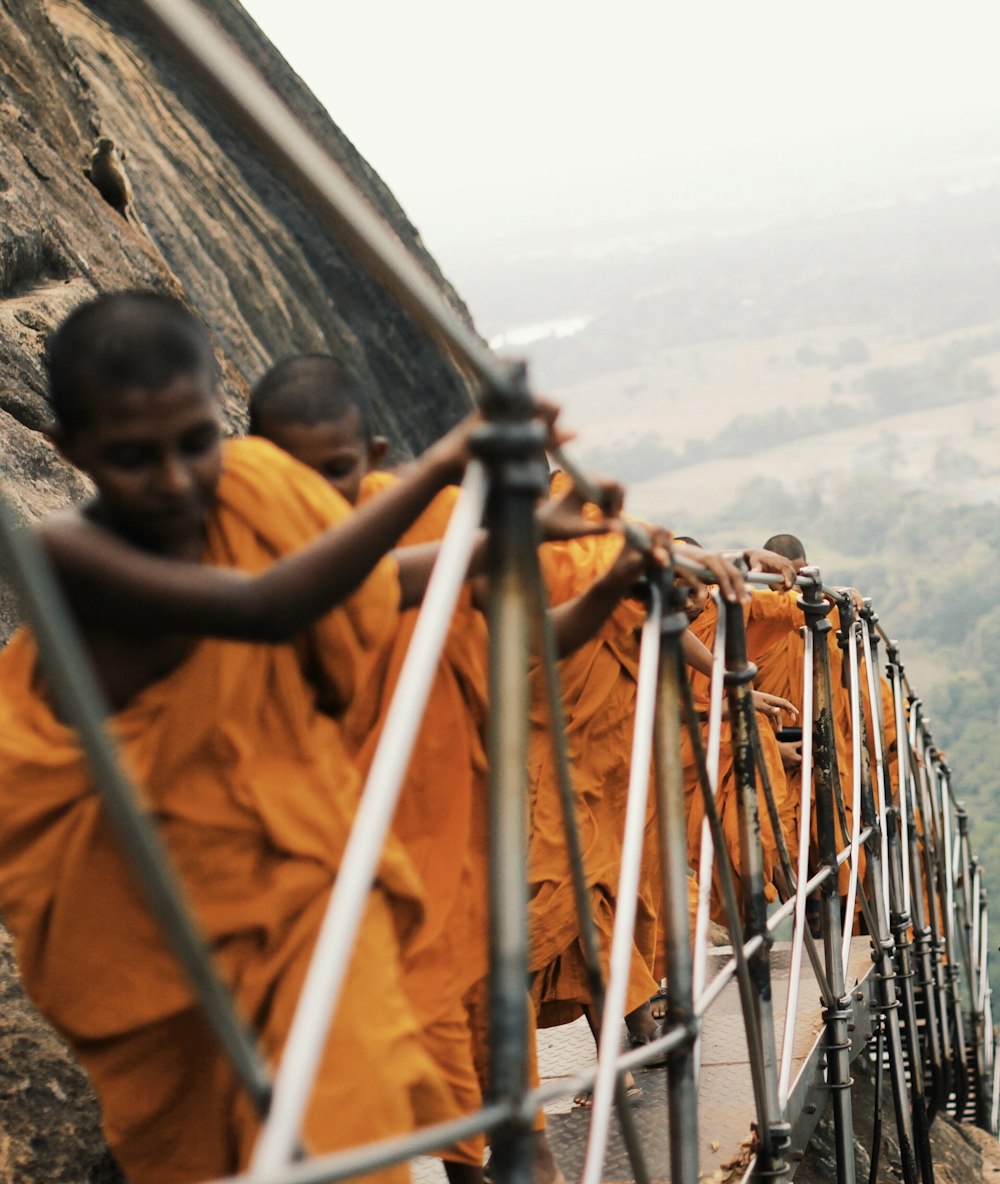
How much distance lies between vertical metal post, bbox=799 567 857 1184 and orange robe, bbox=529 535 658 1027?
52 cm

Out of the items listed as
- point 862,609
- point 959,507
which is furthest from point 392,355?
point 959,507

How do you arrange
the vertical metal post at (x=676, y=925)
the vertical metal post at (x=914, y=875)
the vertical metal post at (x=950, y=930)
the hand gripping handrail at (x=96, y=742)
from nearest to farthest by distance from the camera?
the hand gripping handrail at (x=96, y=742)
the vertical metal post at (x=676, y=925)
the vertical metal post at (x=914, y=875)
the vertical metal post at (x=950, y=930)

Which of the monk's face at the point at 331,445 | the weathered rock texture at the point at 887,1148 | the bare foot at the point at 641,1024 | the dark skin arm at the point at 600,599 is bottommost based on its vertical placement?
the weathered rock texture at the point at 887,1148

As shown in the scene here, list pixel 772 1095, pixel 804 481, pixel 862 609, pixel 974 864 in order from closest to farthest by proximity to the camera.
Result: pixel 772 1095
pixel 862 609
pixel 974 864
pixel 804 481

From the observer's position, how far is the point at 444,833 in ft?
9.45

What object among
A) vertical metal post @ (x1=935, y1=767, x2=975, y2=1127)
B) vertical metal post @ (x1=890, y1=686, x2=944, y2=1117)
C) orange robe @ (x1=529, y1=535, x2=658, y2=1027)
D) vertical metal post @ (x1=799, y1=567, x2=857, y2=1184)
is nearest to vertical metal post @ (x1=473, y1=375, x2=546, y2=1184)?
orange robe @ (x1=529, y1=535, x2=658, y2=1027)

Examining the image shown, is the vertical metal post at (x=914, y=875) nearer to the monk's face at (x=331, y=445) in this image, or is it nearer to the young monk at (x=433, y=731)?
the young monk at (x=433, y=731)

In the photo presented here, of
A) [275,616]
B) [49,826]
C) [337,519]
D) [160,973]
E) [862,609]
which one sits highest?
[862,609]

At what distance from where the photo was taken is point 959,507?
143m

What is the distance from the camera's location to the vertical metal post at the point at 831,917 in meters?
4.70

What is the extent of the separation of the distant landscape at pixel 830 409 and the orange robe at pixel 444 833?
10765 centimetres

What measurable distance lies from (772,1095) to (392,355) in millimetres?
13100

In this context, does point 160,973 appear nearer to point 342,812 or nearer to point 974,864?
point 342,812

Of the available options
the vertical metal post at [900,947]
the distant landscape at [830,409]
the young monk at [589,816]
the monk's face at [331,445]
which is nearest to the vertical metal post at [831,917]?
the young monk at [589,816]
